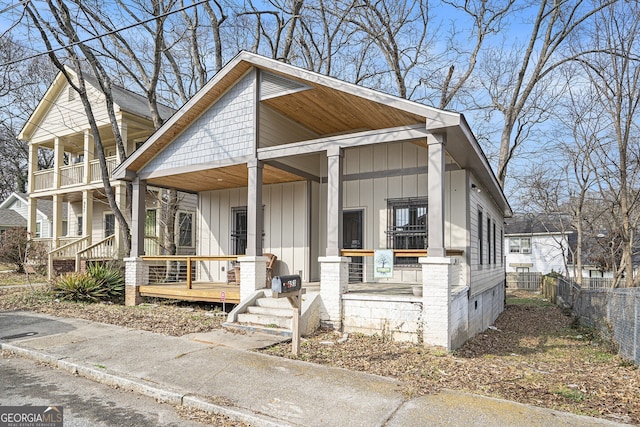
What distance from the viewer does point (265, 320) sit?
8.23 meters

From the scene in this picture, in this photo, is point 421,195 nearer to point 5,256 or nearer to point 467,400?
point 467,400

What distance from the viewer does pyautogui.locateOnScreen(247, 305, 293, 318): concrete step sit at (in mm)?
8336

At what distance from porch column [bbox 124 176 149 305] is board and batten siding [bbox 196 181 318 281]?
2.11m

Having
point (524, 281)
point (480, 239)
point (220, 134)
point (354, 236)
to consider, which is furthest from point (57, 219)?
point (524, 281)

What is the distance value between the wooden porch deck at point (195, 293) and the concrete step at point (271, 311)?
98 cm

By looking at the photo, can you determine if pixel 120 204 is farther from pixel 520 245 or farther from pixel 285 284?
pixel 520 245

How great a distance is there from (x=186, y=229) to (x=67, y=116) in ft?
25.3

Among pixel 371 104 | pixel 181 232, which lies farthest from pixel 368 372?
pixel 181 232

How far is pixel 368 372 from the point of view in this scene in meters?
5.74

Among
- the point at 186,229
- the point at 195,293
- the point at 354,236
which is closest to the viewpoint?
the point at 195,293

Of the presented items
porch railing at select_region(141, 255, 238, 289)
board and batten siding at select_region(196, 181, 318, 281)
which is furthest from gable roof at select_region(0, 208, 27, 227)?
board and batten siding at select_region(196, 181, 318, 281)

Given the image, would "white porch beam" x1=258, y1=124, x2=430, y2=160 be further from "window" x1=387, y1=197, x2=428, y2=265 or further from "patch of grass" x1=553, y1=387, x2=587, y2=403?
"patch of grass" x1=553, y1=387, x2=587, y2=403

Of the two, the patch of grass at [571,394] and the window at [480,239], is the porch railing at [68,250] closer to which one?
the window at [480,239]

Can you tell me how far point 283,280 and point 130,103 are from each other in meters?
16.2
